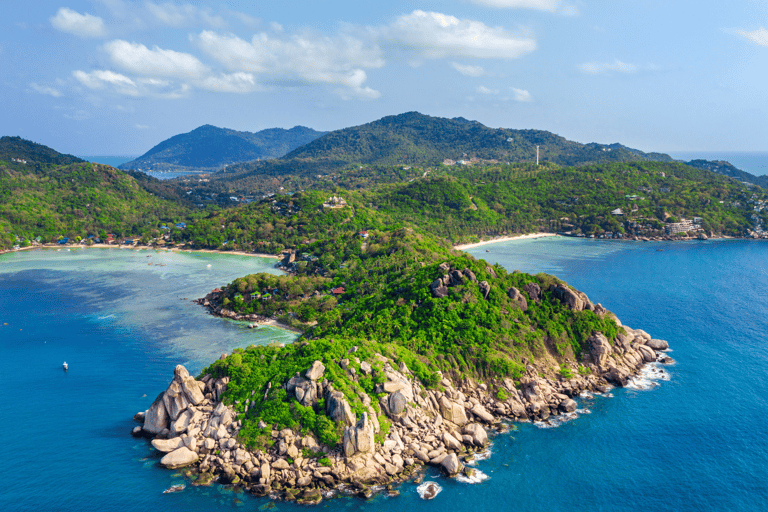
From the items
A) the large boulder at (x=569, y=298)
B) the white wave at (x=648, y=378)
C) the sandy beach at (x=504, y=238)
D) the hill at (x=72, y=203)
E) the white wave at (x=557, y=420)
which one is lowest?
the white wave at (x=557, y=420)

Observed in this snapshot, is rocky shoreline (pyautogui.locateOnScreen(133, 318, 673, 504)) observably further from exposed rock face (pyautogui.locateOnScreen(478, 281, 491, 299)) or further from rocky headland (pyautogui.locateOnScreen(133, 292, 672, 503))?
exposed rock face (pyautogui.locateOnScreen(478, 281, 491, 299))

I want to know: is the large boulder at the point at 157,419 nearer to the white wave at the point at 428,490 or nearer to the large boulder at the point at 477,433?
the white wave at the point at 428,490

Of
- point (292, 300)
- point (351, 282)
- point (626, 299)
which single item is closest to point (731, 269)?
point (626, 299)

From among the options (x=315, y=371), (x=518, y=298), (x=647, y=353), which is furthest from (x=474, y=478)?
(x=647, y=353)

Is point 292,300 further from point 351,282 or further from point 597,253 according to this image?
point 597,253

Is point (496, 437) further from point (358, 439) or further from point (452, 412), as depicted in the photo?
point (358, 439)

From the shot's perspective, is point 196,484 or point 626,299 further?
point 626,299

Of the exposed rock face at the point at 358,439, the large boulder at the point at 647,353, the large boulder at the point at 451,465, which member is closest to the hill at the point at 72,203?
the exposed rock face at the point at 358,439
